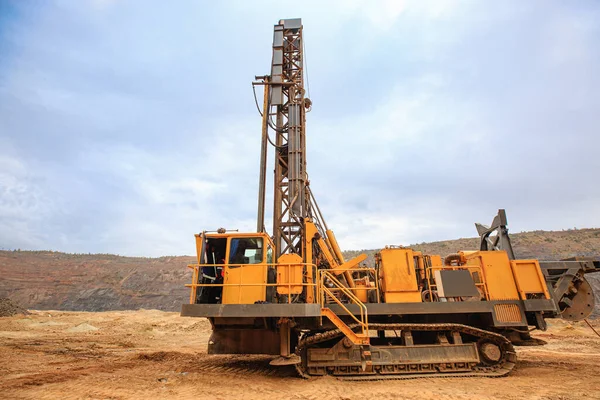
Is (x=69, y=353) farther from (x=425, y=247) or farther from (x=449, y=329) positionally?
(x=425, y=247)

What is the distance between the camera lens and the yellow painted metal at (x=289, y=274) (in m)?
6.49

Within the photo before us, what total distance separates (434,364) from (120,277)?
3697 cm

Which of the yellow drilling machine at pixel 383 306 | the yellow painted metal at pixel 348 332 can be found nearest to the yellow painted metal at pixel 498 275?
the yellow drilling machine at pixel 383 306

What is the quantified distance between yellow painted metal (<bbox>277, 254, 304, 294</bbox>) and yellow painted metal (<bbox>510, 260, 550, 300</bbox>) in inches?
192

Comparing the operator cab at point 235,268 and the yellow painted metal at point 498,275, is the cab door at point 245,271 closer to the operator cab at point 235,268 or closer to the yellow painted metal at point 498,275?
the operator cab at point 235,268

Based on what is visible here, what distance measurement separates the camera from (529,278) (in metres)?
7.16

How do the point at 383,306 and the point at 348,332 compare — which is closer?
the point at 348,332

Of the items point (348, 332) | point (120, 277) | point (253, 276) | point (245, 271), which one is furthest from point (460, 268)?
point (120, 277)

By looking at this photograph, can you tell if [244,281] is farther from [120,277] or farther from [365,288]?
[120,277]

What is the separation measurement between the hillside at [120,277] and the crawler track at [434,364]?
26693 millimetres

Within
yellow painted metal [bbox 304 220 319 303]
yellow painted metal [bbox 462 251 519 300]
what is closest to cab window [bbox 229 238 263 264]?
yellow painted metal [bbox 304 220 319 303]

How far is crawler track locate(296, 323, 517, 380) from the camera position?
650cm

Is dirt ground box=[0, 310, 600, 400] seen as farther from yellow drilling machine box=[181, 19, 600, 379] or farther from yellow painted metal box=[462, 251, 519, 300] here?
yellow painted metal box=[462, 251, 519, 300]

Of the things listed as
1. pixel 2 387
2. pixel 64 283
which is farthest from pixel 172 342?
pixel 64 283
